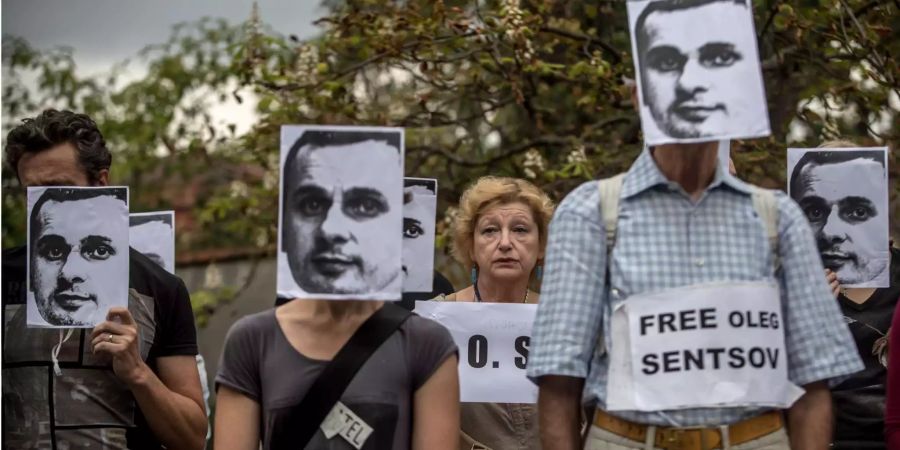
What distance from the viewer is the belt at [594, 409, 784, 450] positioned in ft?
12.8

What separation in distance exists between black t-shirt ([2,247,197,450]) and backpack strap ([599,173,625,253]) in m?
1.53

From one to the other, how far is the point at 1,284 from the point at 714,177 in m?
2.27

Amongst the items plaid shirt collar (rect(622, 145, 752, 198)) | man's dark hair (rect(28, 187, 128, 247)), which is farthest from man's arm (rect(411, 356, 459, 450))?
man's dark hair (rect(28, 187, 128, 247))

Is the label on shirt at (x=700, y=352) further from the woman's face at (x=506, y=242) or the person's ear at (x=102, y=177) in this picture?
the woman's face at (x=506, y=242)

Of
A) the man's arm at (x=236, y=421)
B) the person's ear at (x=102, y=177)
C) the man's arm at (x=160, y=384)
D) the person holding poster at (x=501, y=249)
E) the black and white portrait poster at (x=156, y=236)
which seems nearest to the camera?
the man's arm at (x=236, y=421)

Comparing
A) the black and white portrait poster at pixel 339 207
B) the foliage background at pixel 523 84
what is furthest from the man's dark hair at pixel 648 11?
the foliage background at pixel 523 84

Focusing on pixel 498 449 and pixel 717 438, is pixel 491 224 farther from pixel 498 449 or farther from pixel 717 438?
pixel 717 438

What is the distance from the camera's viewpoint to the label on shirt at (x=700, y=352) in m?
3.91

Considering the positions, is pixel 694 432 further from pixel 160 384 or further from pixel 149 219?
pixel 149 219

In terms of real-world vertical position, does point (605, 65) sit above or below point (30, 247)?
above

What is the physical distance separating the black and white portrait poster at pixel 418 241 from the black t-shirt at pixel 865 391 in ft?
5.06

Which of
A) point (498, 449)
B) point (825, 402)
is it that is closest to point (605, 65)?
point (498, 449)

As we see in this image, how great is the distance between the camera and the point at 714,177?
406 cm

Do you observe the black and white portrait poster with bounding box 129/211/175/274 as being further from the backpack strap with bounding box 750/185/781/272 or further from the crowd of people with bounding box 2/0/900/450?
the backpack strap with bounding box 750/185/781/272
